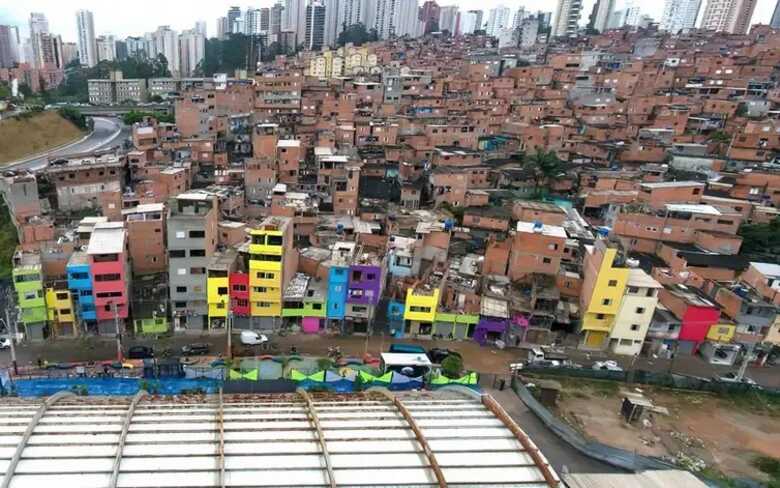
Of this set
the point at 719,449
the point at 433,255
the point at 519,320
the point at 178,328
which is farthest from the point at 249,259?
the point at 719,449

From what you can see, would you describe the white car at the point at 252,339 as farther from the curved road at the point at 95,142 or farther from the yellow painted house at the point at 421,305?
the curved road at the point at 95,142

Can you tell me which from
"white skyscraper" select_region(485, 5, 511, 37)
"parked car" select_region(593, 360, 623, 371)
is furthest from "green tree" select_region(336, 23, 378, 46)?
"parked car" select_region(593, 360, 623, 371)

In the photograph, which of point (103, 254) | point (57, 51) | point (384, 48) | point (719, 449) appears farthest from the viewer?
point (57, 51)

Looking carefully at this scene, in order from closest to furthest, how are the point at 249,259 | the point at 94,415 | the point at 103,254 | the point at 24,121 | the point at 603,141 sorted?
the point at 94,415
the point at 103,254
the point at 249,259
the point at 603,141
the point at 24,121

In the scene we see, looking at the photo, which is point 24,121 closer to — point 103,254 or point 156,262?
point 156,262

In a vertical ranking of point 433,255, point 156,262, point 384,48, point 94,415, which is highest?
point 384,48

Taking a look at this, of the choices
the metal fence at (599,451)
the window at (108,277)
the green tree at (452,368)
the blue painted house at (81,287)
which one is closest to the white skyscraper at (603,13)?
the green tree at (452,368)

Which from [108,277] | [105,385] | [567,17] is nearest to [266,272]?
[108,277]
